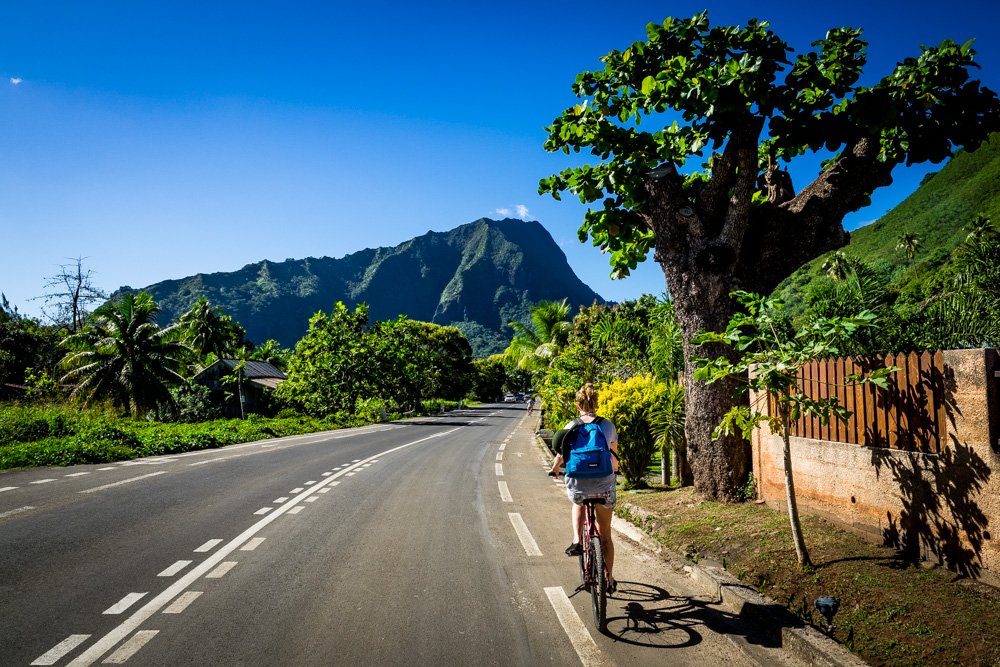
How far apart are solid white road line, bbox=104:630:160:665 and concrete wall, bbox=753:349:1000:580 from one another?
6050mm

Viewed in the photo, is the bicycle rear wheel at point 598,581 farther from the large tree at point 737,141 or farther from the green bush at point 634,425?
the green bush at point 634,425

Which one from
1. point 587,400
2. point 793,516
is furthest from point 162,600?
point 793,516

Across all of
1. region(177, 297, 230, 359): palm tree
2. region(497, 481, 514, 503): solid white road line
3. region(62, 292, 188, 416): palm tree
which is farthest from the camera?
region(177, 297, 230, 359): palm tree

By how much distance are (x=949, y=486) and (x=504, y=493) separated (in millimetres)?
7378

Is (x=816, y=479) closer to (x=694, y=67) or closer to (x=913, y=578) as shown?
(x=913, y=578)

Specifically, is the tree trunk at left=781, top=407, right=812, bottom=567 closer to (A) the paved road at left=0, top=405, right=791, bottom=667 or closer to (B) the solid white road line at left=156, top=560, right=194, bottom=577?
(A) the paved road at left=0, top=405, right=791, bottom=667

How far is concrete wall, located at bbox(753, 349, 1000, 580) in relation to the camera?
4203 mm

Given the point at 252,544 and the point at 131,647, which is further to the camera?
the point at 252,544

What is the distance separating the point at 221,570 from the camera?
18.3 ft

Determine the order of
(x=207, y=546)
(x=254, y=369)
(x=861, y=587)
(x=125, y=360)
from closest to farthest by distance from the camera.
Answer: (x=861, y=587), (x=207, y=546), (x=125, y=360), (x=254, y=369)

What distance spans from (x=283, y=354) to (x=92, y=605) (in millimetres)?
45177

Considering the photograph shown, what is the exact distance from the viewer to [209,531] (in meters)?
7.11

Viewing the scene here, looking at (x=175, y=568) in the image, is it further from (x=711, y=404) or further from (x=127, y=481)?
(x=711, y=404)

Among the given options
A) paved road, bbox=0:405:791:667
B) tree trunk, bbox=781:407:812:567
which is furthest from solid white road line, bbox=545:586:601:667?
tree trunk, bbox=781:407:812:567
